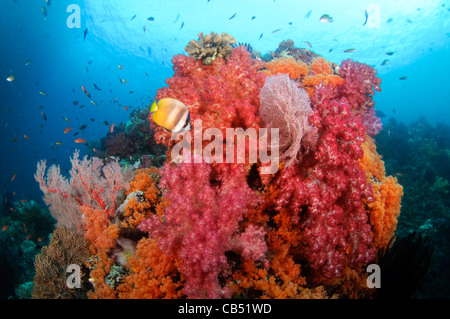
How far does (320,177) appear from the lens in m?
3.05

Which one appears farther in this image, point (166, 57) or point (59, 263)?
point (166, 57)

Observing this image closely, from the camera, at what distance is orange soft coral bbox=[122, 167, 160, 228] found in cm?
385

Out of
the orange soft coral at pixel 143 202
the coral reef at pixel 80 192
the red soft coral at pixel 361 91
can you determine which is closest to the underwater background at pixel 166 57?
the orange soft coral at pixel 143 202

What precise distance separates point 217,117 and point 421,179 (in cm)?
1460

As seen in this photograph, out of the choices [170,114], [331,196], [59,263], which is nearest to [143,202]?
[59,263]

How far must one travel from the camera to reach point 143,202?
4.06 metres

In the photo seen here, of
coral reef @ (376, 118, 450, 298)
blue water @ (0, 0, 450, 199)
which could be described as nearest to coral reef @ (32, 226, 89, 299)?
coral reef @ (376, 118, 450, 298)

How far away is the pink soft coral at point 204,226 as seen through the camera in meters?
2.54

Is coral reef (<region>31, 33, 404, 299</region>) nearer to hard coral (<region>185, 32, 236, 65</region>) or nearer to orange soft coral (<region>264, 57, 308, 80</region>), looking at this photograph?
hard coral (<region>185, 32, 236, 65</region>)

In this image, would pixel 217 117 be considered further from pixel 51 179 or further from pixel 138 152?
pixel 138 152

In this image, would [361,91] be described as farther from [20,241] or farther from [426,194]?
[20,241]

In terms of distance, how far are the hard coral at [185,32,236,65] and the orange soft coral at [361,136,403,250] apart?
14.1ft

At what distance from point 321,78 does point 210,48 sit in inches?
121
